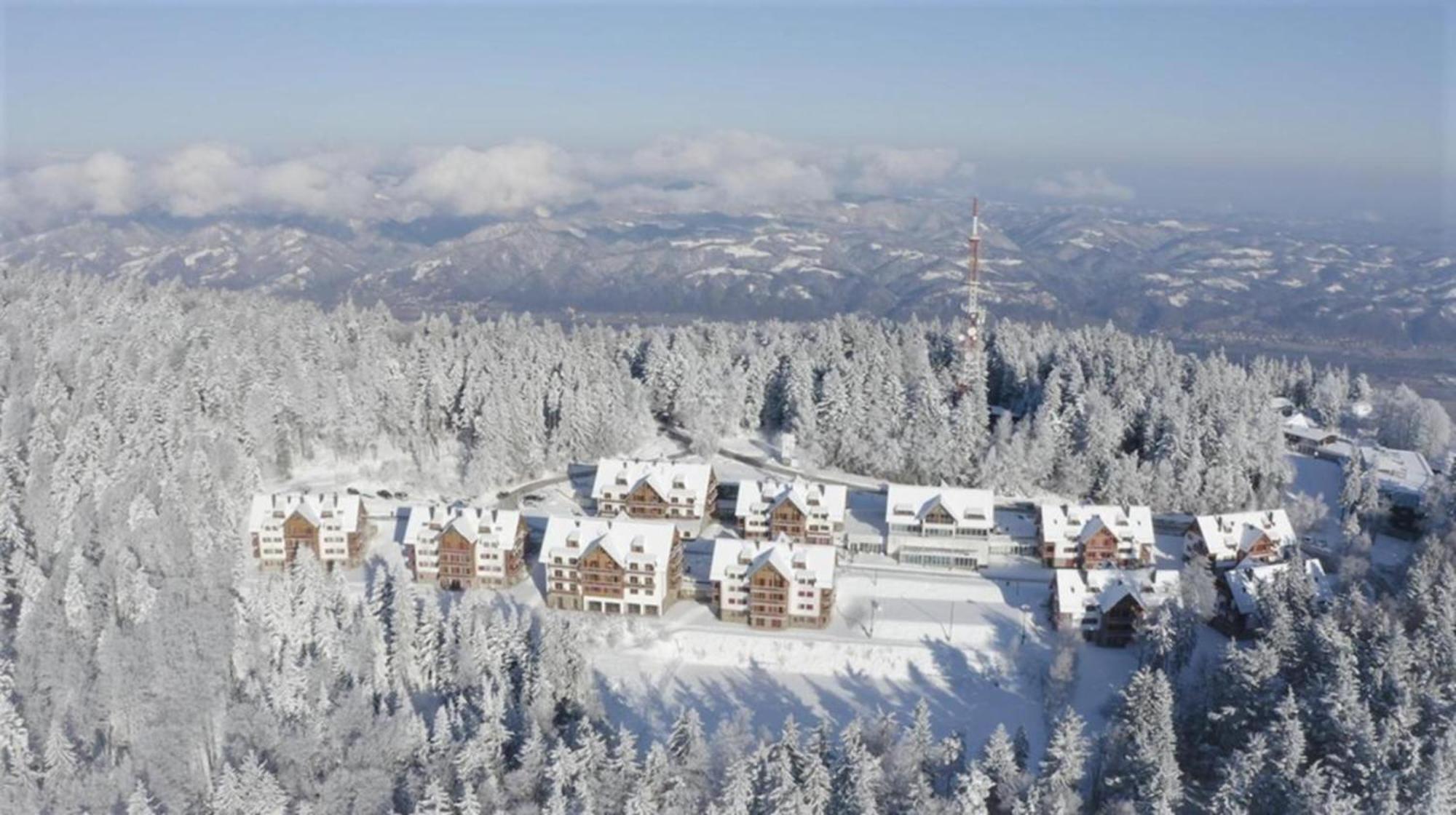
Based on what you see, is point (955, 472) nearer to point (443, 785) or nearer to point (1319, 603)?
point (1319, 603)

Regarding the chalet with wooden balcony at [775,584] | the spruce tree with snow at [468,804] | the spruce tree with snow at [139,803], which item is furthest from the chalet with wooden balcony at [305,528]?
the spruce tree with snow at [468,804]

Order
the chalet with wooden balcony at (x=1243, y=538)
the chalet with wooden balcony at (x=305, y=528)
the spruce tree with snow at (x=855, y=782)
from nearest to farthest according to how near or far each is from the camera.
Result: the spruce tree with snow at (x=855, y=782) < the chalet with wooden balcony at (x=1243, y=538) < the chalet with wooden balcony at (x=305, y=528)

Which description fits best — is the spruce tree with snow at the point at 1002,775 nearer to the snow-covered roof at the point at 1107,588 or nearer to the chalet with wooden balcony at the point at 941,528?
the snow-covered roof at the point at 1107,588

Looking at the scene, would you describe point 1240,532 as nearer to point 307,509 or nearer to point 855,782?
point 855,782

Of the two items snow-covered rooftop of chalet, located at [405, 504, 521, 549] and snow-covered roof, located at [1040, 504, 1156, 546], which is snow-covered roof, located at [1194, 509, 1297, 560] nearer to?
snow-covered roof, located at [1040, 504, 1156, 546]

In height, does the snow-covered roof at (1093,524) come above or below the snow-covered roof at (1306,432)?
above
